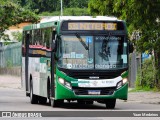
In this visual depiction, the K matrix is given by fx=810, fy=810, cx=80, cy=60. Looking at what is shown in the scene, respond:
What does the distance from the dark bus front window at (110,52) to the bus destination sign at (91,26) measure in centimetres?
34

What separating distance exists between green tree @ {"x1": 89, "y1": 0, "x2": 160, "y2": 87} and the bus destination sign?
289 centimetres

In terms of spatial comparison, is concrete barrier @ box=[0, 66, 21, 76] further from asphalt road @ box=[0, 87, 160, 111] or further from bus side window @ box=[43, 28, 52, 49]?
bus side window @ box=[43, 28, 52, 49]

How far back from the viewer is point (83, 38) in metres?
26.4

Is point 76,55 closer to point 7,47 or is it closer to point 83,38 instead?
point 83,38

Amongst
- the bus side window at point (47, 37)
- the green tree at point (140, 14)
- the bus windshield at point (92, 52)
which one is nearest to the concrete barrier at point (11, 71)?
the green tree at point (140, 14)

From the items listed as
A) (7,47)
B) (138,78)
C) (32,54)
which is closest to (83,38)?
(32,54)

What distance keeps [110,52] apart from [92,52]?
0.64 metres

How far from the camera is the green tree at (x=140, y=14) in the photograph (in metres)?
29.7

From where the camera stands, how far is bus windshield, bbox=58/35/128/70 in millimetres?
26188

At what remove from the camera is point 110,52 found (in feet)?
87.1

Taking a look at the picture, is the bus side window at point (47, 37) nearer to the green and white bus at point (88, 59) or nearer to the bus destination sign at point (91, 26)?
the green and white bus at point (88, 59)

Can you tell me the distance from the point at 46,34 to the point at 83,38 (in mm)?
2175

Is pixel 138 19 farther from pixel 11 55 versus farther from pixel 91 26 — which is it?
pixel 11 55

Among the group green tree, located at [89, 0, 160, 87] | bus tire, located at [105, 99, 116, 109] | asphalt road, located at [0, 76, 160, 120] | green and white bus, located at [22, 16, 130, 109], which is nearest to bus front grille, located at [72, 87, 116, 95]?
green and white bus, located at [22, 16, 130, 109]
